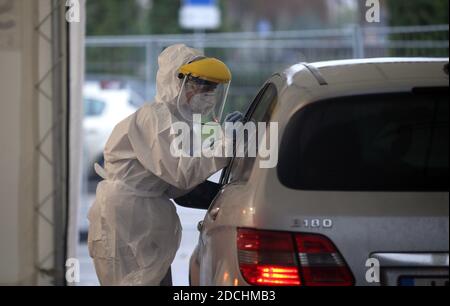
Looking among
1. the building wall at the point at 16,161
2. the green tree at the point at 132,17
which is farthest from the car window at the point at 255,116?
the green tree at the point at 132,17

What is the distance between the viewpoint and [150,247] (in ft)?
16.6

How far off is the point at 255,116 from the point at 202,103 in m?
0.34

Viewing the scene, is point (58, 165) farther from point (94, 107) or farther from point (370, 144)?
point (94, 107)

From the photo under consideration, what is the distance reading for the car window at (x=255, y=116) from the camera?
405 cm

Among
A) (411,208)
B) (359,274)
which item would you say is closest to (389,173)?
(411,208)

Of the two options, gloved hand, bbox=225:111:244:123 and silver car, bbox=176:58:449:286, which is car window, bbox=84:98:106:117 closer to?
gloved hand, bbox=225:111:244:123

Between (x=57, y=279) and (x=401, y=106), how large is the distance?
4.15 metres

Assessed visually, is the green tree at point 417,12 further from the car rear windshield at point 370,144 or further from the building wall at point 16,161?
the car rear windshield at point 370,144

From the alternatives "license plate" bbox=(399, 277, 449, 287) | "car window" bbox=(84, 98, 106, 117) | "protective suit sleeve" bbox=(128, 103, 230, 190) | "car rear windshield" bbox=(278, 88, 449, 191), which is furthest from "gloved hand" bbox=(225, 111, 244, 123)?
"car window" bbox=(84, 98, 106, 117)

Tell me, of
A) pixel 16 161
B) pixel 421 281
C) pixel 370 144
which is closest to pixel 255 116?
pixel 370 144

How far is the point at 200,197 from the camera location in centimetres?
521

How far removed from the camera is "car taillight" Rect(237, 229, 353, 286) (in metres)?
3.54

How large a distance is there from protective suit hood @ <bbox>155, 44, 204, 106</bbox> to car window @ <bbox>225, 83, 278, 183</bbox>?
426 mm

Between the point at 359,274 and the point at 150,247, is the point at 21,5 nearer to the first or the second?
the point at 150,247
